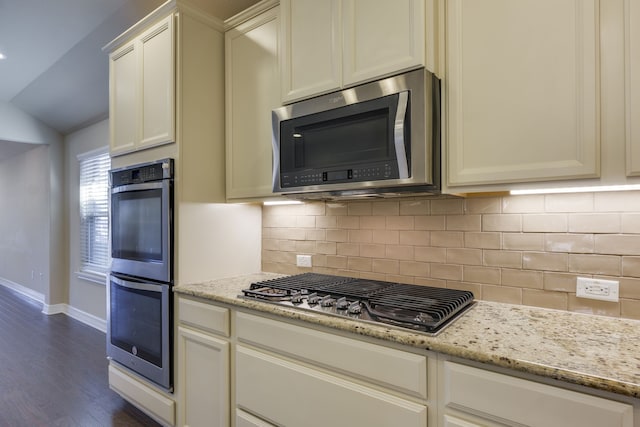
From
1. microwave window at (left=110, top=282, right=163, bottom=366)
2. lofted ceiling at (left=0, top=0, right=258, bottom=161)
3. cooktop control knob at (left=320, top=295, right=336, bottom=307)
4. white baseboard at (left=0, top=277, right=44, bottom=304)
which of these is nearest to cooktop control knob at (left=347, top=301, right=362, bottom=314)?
cooktop control knob at (left=320, top=295, right=336, bottom=307)

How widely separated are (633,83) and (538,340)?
88 centimetres

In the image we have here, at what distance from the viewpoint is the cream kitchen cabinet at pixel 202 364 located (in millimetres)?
1899

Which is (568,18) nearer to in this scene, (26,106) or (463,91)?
(463,91)

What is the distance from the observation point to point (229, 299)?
6.06ft

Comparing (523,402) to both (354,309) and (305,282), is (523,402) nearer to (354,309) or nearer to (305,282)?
(354,309)

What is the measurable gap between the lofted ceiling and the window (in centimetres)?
53

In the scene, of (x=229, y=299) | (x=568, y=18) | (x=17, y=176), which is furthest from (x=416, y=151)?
(x=17, y=176)

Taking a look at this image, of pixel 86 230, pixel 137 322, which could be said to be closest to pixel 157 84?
pixel 137 322

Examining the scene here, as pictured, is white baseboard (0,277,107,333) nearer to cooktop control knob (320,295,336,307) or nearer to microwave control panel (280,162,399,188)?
microwave control panel (280,162,399,188)

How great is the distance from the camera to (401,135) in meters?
1.50

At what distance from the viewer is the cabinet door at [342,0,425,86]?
4.98ft

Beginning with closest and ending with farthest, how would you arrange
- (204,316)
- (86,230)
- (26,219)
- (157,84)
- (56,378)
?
1. (204,316)
2. (157,84)
3. (56,378)
4. (86,230)
5. (26,219)

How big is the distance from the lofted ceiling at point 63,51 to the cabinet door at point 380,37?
120 centimetres

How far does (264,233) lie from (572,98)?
6.37 ft
